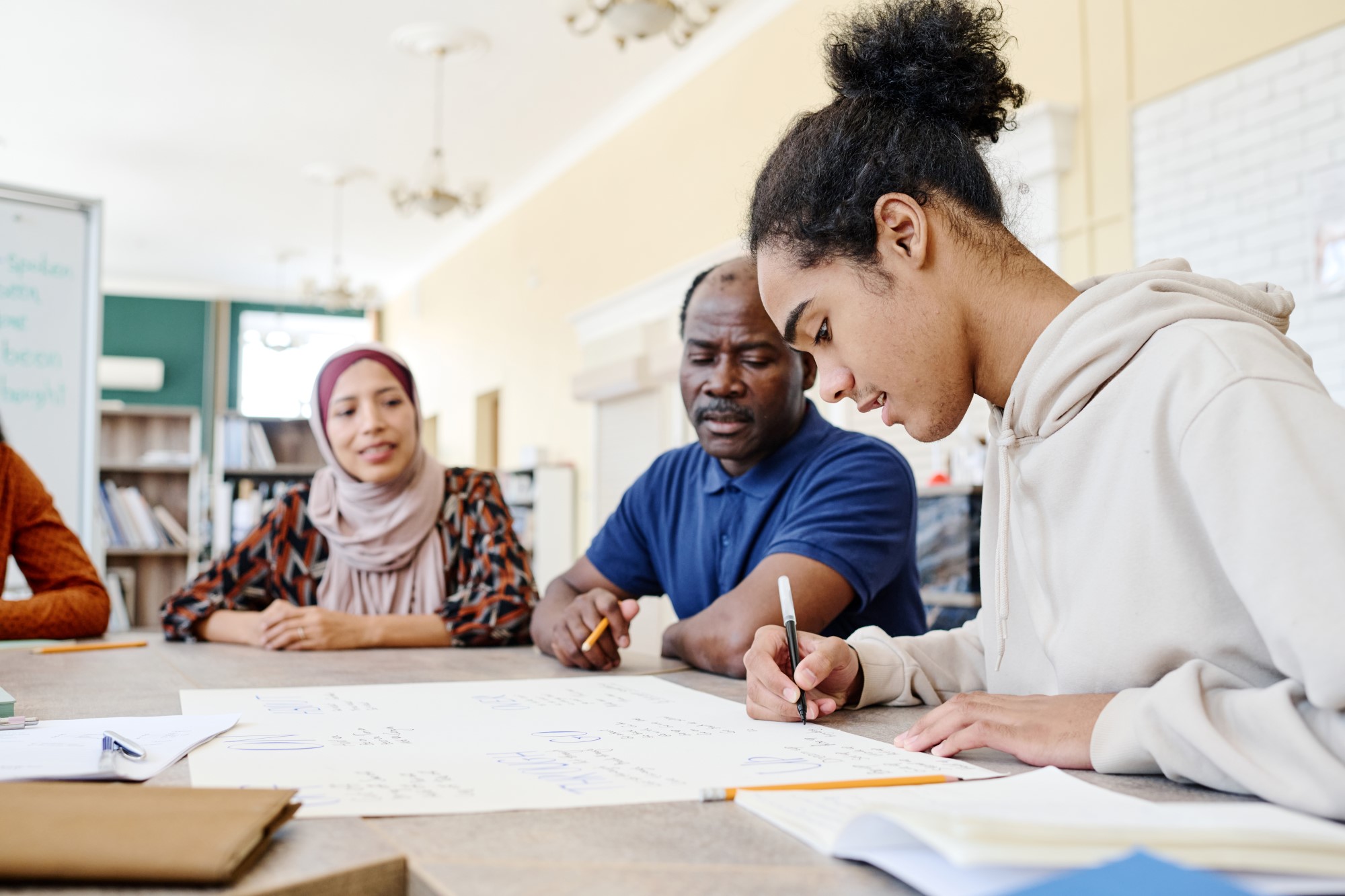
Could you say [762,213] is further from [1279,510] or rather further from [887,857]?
[887,857]

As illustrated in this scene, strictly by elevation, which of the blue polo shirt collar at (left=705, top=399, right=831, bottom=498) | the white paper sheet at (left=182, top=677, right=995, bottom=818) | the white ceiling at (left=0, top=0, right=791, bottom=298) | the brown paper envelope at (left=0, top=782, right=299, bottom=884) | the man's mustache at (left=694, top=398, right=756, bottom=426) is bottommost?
the white paper sheet at (left=182, top=677, right=995, bottom=818)

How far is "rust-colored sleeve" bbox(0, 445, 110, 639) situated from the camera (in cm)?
209

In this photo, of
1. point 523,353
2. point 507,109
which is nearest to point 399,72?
point 507,109

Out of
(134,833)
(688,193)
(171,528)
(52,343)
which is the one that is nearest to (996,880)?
(134,833)

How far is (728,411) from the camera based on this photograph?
1.76 m

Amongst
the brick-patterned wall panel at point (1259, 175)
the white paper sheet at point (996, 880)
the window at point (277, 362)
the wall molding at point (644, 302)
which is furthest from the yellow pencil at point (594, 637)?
the window at point (277, 362)

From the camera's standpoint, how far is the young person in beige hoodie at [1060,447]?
Result: 0.70 m

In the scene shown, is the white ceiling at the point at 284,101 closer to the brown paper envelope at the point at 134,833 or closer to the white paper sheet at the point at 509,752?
the white paper sheet at the point at 509,752

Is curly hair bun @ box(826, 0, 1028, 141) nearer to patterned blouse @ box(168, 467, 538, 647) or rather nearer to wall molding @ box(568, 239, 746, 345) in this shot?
patterned blouse @ box(168, 467, 538, 647)

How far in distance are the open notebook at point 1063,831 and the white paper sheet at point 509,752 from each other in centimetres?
13

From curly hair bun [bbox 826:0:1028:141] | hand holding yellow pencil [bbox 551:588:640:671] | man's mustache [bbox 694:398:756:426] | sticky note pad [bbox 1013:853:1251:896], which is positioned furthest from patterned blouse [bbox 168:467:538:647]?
sticky note pad [bbox 1013:853:1251:896]

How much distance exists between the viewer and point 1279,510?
69cm

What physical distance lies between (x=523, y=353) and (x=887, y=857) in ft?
24.7

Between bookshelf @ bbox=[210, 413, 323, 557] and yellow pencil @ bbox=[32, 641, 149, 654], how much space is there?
4604mm
